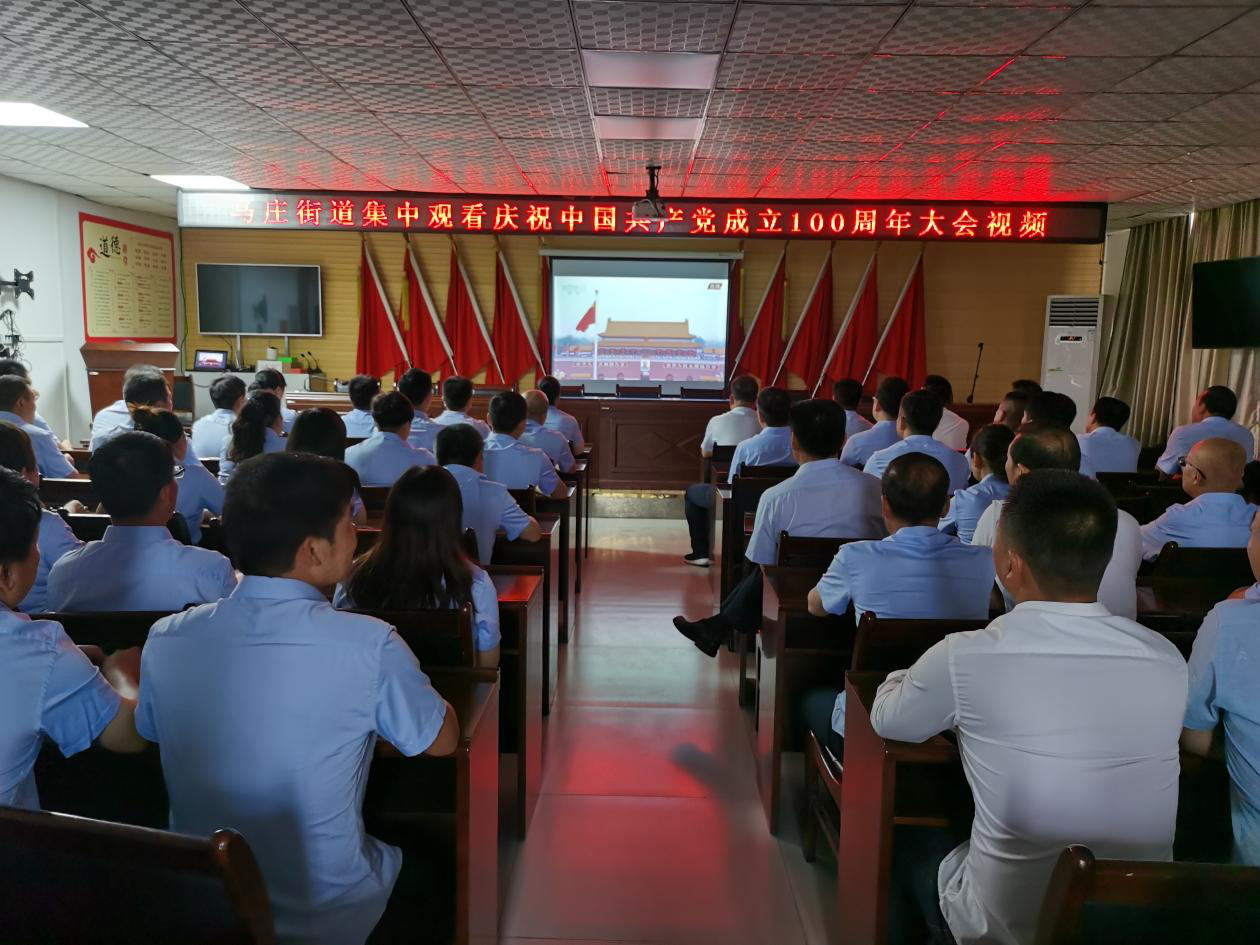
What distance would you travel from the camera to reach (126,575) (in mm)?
2320

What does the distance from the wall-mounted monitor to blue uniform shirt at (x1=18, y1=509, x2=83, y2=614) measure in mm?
7361

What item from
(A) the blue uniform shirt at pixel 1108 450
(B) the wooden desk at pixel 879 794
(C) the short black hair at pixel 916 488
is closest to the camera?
(B) the wooden desk at pixel 879 794

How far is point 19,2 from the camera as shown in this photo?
3164 millimetres

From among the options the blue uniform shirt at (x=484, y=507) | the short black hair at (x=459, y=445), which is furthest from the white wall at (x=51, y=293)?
the blue uniform shirt at (x=484, y=507)

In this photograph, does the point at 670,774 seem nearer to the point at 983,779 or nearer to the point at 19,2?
the point at 983,779

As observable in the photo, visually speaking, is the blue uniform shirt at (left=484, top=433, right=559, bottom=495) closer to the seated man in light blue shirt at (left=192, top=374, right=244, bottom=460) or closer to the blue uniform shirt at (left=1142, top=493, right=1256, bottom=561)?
the seated man in light blue shirt at (left=192, top=374, right=244, bottom=460)

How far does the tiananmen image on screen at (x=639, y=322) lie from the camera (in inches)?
377

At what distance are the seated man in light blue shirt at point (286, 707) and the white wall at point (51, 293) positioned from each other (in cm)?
716

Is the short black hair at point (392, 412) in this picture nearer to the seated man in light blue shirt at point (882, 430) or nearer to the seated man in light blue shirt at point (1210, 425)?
the seated man in light blue shirt at point (882, 430)

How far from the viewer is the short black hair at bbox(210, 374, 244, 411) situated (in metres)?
5.04

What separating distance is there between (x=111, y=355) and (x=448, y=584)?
7.01 metres

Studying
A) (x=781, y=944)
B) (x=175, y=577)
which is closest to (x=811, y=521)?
(x=781, y=944)

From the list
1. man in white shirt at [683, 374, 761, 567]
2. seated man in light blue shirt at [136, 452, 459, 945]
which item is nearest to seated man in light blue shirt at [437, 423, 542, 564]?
seated man in light blue shirt at [136, 452, 459, 945]

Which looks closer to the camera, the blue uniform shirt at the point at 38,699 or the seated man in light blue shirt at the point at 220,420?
the blue uniform shirt at the point at 38,699
